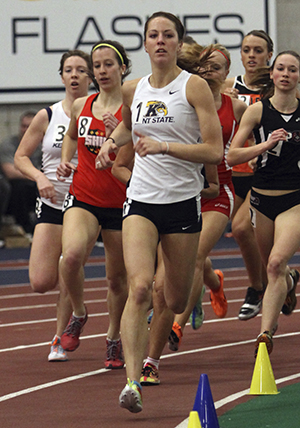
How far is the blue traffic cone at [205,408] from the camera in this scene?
4.36m

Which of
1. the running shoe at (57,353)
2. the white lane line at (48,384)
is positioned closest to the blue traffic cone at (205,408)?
the white lane line at (48,384)

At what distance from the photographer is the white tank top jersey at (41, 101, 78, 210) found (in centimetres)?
709

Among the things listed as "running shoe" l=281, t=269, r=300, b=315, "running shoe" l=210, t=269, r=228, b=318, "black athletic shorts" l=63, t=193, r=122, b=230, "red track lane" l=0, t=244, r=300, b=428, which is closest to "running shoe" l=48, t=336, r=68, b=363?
"red track lane" l=0, t=244, r=300, b=428

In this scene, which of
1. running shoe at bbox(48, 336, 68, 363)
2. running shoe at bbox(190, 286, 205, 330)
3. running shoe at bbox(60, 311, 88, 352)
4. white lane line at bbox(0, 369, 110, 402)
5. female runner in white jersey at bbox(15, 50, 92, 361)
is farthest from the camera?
running shoe at bbox(190, 286, 205, 330)

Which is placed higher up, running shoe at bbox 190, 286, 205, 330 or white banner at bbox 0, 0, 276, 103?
white banner at bbox 0, 0, 276, 103

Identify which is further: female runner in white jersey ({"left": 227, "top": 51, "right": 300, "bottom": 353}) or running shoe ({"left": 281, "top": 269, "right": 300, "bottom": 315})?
running shoe ({"left": 281, "top": 269, "right": 300, "bottom": 315})

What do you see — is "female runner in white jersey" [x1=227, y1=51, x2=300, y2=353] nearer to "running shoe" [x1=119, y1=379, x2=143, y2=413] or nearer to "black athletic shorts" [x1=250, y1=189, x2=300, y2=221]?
"black athletic shorts" [x1=250, y1=189, x2=300, y2=221]

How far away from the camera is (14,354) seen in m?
7.23

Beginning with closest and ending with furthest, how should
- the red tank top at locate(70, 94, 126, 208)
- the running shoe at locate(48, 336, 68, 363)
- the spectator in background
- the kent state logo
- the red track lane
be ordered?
the red track lane → the kent state logo → the red tank top at locate(70, 94, 126, 208) → the running shoe at locate(48, 336, 68, 363) → the spectator in background

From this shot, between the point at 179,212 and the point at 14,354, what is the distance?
2.58 metres

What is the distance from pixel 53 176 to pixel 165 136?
2123mm

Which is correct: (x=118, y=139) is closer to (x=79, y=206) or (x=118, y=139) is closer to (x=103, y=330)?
(x=79, y=206)

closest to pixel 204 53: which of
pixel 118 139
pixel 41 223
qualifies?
pixel 118 139

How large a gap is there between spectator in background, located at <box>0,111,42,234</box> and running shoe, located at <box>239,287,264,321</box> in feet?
29.0
